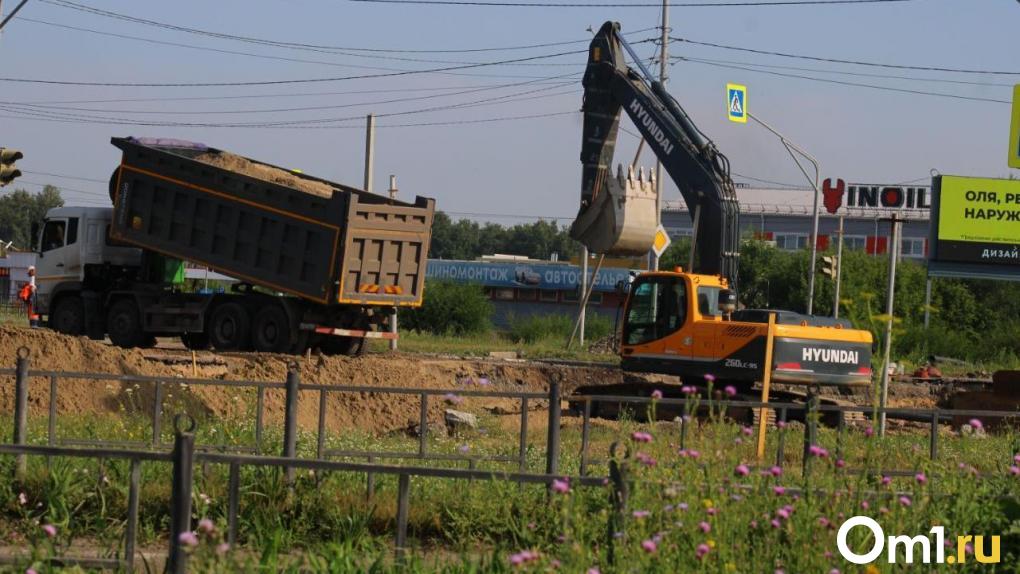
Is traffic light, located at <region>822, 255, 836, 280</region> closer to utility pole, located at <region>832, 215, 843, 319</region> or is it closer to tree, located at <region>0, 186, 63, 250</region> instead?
utility pole, located at <region>832, 215, 843, 319</region>

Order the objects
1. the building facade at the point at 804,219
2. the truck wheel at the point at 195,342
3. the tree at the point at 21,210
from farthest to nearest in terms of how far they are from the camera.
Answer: the tree at the point at 21,210 < the building facade at the point at 804,219 < the truck wheel at the point at 195,342

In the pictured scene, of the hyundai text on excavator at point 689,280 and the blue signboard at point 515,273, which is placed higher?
the blue signboard at point 515,273

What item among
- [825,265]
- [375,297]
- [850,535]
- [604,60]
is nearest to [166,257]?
[375,297]

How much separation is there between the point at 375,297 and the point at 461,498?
51.5ft

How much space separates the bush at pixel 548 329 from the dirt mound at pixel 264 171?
18543 millimetres

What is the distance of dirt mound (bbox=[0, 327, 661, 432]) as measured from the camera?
54.3 ft

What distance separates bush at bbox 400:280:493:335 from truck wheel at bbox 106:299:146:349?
21.2m

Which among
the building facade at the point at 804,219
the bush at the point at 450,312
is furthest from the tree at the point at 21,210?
the bush at the point at 450,312

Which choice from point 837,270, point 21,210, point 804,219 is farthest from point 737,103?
point 21,210

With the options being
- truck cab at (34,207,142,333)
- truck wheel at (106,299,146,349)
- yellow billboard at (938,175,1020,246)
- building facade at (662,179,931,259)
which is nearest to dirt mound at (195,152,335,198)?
truck cab at (34,207,142,333)

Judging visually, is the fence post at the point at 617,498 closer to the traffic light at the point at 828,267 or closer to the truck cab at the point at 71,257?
the truck cab at the point at 71,257

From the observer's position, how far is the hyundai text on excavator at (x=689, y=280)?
799 inches
